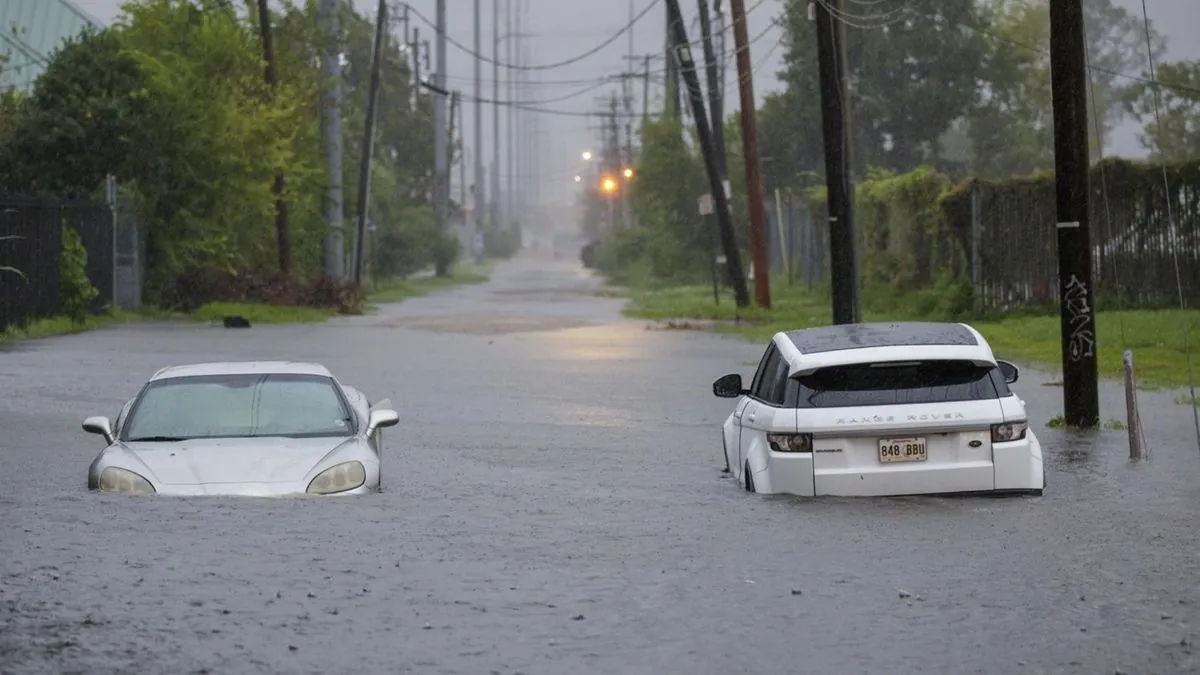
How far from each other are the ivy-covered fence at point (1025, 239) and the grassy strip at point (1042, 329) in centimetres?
76

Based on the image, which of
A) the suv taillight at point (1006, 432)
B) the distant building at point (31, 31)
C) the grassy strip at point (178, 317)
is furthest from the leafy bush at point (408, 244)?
the suv taillight at point (1006, 432)

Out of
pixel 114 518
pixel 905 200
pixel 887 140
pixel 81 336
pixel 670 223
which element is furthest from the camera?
pixel 887 140

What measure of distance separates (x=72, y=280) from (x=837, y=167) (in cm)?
1719

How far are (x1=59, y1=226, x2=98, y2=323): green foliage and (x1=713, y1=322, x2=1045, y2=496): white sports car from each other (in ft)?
89.4

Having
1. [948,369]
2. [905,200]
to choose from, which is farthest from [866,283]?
[948,369]

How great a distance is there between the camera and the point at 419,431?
20.9m

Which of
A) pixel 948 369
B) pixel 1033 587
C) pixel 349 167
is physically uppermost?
pixel 349 167

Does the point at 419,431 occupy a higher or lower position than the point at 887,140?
lower

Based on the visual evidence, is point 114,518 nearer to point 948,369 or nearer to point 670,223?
point 948,369

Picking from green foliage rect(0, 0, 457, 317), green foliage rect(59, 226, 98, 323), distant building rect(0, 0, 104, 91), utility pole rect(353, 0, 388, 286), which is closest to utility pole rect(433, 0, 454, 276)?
distant building rect(0, 0, 104, 91)

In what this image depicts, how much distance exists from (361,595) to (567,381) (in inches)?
675

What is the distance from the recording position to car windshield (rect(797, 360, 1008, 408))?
14.0 m

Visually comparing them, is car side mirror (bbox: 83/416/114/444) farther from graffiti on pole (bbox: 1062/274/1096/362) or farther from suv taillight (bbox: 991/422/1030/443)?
graffiti on pole (bbox: 1062/274/1096/362)

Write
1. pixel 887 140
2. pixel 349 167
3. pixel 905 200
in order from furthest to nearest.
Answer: pixel 887 140, pixel 349 167, pixel 905 200
